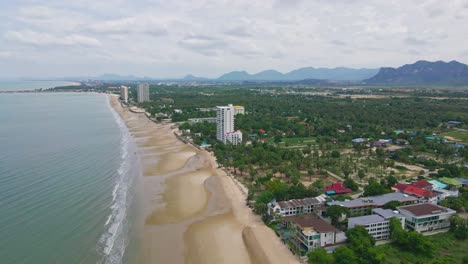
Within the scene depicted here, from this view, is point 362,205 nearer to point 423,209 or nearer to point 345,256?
point 423,209

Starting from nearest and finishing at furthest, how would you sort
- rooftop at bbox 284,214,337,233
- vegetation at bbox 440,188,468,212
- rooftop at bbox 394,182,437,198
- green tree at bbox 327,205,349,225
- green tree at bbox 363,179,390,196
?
rooftop at bbox 284,214,337,233 → green tree at bbox 327,205,349,225 → vegetation at bbox 440,188,468,212 → rooftop at bbox 394,182,437,198 → green tree at bbox 363,179,390,196

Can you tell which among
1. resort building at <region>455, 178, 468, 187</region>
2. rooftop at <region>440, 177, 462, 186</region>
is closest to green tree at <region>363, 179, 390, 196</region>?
→ rooftop at <region>440, 177, 462, 186</region>

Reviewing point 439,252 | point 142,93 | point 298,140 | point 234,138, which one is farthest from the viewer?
point 142,93

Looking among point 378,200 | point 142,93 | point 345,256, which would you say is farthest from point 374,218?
point 142,93

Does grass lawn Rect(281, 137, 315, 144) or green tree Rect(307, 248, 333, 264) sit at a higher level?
grass lawn Rect(281, 137, 315, 144)

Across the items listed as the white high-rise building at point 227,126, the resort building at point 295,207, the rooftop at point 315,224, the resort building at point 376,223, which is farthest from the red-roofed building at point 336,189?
the white high-rise building at point 227,126

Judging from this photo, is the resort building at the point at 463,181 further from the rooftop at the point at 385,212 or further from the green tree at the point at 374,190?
the rooftop at the point at 385,212

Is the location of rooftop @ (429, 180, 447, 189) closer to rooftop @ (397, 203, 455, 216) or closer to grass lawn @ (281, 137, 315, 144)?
rooftop @ (397, 203, 455, 216)
